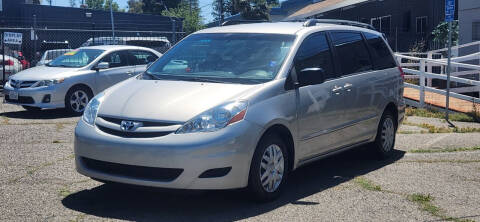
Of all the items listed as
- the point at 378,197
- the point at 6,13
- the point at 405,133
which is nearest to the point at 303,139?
the point at 378,197

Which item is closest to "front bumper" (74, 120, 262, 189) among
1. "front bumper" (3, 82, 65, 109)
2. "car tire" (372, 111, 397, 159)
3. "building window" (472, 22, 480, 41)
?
"car tire" (372, 111, 397, 159)

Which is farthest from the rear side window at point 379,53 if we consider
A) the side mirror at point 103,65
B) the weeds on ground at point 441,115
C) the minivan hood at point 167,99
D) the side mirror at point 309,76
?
the side mirror at point 103,65

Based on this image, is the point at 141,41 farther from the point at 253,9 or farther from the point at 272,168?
the point at 253,9

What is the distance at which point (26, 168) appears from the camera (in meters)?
7.42

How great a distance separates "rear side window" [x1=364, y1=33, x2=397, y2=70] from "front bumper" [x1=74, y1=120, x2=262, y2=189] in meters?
3.12

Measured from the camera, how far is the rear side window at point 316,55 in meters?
6.68

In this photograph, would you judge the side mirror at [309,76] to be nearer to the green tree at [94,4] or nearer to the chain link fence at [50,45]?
the chain link fence at [50,45]

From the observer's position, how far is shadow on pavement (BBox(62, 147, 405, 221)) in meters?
5.54

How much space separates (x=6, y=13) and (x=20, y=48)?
1674cm

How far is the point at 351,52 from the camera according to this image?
7.71m

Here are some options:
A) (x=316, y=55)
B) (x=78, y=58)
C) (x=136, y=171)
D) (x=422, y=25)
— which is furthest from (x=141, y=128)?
(x=422, y=25)

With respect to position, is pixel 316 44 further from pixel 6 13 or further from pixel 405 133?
pixel 6 13

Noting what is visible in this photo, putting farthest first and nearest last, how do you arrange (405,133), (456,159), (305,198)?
(405,133), (456,159), (305,198)

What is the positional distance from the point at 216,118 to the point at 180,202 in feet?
3.23
